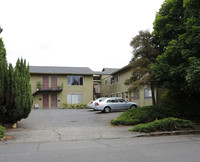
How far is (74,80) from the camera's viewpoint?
106 feet

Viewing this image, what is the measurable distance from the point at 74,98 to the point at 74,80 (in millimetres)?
2662

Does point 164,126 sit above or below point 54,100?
below

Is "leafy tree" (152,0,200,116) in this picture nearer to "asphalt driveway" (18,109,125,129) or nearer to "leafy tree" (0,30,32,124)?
"asphalt driveway" (18,109,125,129)

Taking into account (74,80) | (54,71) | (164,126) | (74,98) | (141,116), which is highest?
(54,71)

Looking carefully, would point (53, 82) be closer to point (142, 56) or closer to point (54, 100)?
point (54, 100)

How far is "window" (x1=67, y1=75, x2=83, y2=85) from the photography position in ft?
106

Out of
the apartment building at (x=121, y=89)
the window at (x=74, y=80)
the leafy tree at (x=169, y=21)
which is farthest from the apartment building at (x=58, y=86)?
the leafy tree at (x=169, y=21)

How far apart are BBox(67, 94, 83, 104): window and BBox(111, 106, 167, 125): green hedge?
761 inches

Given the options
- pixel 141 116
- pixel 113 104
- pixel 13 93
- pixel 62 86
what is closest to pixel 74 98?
pixel 62 86

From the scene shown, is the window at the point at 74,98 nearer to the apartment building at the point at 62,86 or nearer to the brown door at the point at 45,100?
the apartment building at the point at 62,86

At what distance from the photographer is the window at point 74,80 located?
32.2m

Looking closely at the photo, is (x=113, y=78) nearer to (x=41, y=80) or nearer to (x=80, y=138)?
(x=41, y=80)

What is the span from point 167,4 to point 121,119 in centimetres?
753

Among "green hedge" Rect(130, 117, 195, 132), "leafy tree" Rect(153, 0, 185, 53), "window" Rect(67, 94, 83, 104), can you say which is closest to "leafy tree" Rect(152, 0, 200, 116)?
"leafy tree" Rect(153, 0, 185, 53)
